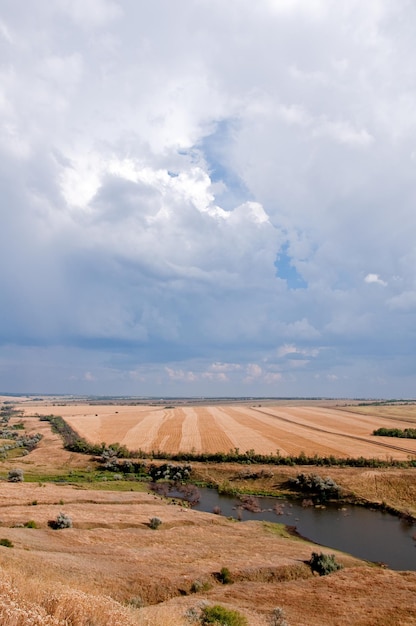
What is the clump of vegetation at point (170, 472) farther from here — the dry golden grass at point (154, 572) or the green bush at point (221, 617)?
the green bush at point (221, 617)

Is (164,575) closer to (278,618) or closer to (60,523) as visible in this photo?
(278,618)


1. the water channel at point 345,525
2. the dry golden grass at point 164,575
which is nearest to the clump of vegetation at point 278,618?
the dry golden grass at point 164,575

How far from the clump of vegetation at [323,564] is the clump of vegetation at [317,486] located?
2523 cm

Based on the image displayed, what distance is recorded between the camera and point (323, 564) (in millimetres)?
26297

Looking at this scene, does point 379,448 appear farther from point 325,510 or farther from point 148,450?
point 148,450

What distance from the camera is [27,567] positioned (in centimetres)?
1891

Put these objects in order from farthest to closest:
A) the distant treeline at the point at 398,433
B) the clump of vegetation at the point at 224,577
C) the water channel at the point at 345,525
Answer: the distant treeline at the point at 398,433 < the water channel at the point at 345,525 < the clump of vegetation at the point at 224,577

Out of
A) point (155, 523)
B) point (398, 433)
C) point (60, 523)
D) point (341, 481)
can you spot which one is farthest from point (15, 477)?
point (398, 433)

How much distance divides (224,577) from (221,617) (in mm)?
8089

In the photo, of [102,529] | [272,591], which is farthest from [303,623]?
[102,529]

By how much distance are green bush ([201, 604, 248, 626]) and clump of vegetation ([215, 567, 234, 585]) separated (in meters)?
6.91

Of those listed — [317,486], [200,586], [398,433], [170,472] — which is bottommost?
[170,472]

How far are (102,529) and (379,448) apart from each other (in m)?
61.0

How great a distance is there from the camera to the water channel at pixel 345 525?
33562 mm
